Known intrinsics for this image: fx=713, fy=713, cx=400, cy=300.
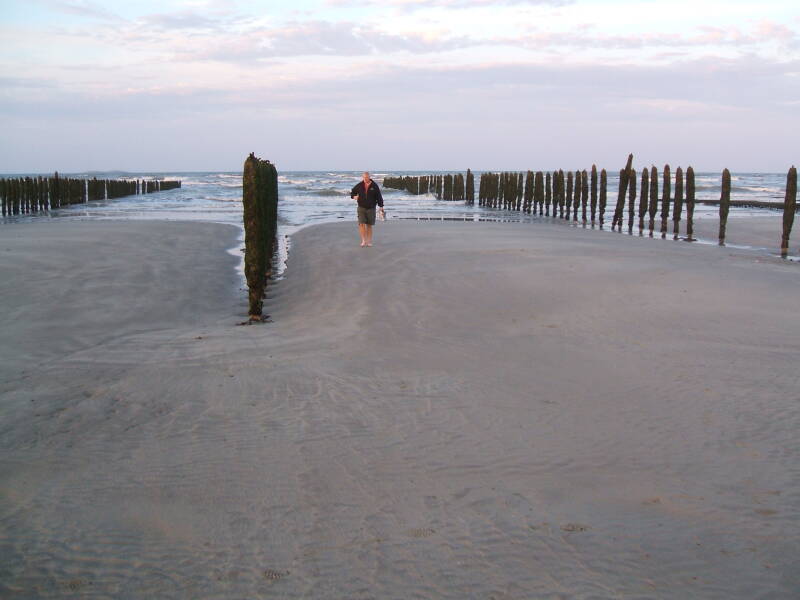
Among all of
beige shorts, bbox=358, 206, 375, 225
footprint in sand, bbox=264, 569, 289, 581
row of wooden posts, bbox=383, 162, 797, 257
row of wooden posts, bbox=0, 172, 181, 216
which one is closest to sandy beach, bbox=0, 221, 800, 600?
footprint in sand, bbox=264, 569, 289, 581

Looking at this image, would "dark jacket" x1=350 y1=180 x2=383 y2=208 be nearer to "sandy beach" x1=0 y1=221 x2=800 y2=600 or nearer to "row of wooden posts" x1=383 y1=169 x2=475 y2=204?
"sandy beach" x1=0 y1=221 x2=800 y2=600

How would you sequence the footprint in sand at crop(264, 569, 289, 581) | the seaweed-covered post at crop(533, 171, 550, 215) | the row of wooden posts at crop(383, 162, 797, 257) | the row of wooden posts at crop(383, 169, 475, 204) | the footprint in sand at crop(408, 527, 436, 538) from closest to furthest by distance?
the footprint in sand at crop(264, 569, 289, 581)
the footprint in sand at crop(408, 527, 436, 538)
the row of wooden posts at crop(383, 162, 797, 257)
the seaweed-covered post at crop(533, 171, 550, 215)
the row of wooden posts at crop(383, 169, 475, 204)

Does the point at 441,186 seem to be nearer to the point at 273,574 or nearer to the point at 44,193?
the point at 44,193

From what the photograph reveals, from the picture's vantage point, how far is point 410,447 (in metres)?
3.97

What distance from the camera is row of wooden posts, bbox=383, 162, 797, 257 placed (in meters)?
17.3

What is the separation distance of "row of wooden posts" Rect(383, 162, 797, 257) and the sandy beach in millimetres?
9998

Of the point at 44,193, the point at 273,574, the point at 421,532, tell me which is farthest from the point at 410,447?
the point at 44,193

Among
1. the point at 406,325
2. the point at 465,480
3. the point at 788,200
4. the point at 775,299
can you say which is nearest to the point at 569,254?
the point at 775,299

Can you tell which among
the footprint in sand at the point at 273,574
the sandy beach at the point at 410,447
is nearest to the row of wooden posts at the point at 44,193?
the sandy beach at the point at 410,447

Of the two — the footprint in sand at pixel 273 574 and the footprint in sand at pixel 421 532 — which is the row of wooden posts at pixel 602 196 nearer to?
the footprint in sand at pixel 421 532

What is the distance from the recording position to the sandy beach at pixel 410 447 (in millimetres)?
2840

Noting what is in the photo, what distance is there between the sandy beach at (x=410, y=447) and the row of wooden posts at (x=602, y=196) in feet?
32.8

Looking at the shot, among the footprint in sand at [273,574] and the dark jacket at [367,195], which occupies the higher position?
the dark jacket at [367,195]

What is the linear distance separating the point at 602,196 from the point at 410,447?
69.1 feet
